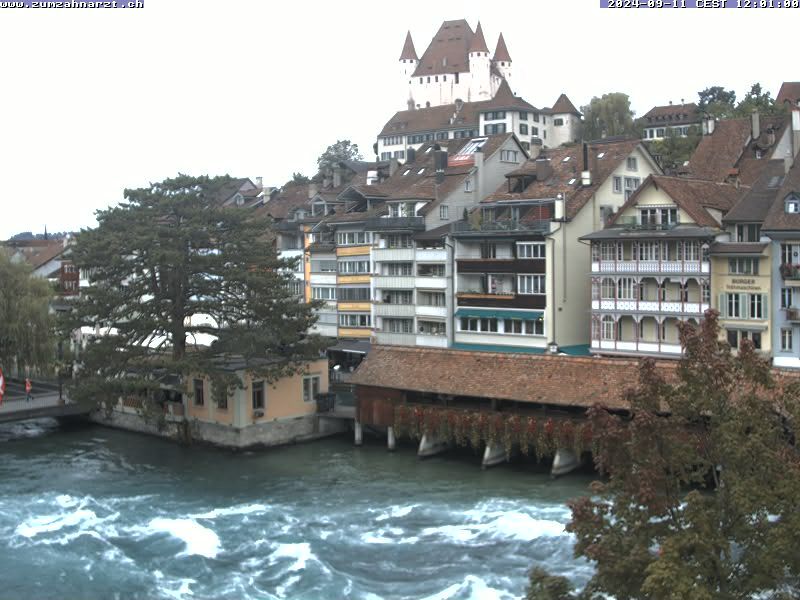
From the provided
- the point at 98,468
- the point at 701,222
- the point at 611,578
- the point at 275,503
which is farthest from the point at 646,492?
the point at 701,222

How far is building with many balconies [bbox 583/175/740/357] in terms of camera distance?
5253cm

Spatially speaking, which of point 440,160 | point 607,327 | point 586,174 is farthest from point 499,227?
point 440,160

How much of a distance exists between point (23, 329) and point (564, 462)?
107 ft

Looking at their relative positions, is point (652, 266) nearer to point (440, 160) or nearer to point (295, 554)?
point (440, 160)

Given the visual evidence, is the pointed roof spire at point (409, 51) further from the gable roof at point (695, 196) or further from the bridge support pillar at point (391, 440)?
the bridge support pillar at point (391, 440)

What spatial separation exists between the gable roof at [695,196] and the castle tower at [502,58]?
119490 millimetres

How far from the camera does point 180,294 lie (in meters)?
52.2

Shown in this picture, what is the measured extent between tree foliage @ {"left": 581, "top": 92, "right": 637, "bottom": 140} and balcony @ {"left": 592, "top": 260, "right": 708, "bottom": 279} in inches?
2487

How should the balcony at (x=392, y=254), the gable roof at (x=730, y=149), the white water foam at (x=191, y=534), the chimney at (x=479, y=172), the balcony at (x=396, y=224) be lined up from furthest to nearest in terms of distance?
1. the gable roof at (x=730, y=149)
2. the chimney at (x=479, y=172)
3. the balcony at (x=392, y=254)
4. the balcony at (x=396, y=224)
5. the white water foam at (x=191, y=534)

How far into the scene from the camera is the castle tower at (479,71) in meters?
169

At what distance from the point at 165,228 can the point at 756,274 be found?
2743 centimetres

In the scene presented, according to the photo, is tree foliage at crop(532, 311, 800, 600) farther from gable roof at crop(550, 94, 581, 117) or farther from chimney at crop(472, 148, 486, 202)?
gable roof at crop(550, 94, 581, 117)

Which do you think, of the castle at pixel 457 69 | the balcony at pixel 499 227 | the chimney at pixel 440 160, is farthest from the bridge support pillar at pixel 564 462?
the castle at pixel 457 69

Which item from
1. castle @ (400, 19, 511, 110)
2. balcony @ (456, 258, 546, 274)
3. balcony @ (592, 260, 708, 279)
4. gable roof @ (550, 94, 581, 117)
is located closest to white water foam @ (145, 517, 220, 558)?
balcony @ (592, 260, 708, 279)
